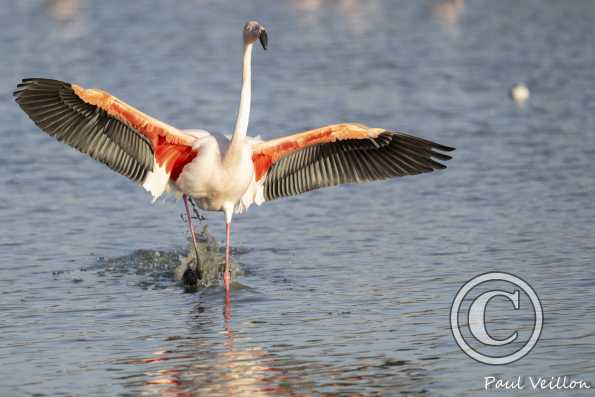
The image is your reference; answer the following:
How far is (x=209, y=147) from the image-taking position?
1103 centimetres

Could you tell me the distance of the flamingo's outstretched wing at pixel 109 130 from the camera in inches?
428

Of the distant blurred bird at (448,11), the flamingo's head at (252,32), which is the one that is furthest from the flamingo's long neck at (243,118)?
the distant blurred bird at (448,11)

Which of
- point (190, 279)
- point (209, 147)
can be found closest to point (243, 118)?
point (209, 147)

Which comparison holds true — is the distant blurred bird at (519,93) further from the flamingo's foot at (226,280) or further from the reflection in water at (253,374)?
the reflection in water at (253,374)

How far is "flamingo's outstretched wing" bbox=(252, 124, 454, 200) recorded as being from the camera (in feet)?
36.1

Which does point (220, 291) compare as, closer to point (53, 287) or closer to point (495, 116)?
point (53, 287)

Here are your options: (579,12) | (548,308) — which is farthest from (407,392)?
(579,12)

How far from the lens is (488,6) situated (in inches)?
1330

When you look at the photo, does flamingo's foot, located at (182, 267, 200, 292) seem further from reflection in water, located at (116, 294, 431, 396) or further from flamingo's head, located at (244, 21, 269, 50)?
flamingo's head, located at (244, 21, 269, 50)

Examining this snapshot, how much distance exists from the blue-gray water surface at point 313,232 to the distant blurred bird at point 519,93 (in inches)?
6.5

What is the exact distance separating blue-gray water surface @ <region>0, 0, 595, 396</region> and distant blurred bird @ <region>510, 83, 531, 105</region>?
0.54 feet

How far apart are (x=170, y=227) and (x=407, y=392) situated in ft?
20.0

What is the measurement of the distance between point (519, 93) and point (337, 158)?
10056mm

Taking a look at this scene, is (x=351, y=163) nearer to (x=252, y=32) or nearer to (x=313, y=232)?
(x=252, y=32)
